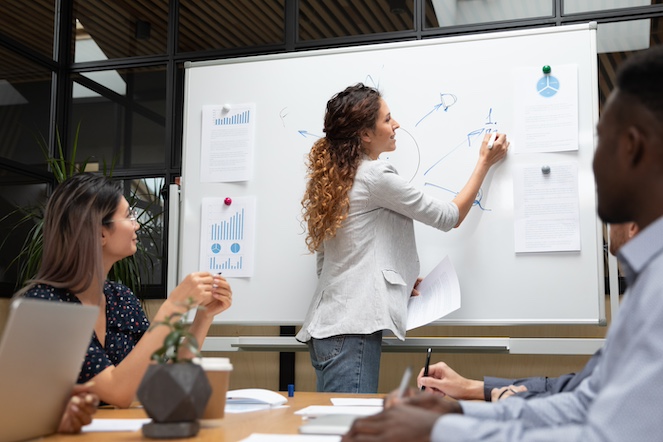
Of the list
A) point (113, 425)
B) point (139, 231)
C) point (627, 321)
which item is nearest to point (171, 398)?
point (113, 425)

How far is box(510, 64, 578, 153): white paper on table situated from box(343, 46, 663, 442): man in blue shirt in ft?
6.21

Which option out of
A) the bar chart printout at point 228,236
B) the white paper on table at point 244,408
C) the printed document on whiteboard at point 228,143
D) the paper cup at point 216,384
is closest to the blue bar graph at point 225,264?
the bar chart printout at point 228,236

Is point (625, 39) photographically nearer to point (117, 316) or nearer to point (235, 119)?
point (235, 119)

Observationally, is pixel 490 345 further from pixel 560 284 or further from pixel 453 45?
pixel 453 45

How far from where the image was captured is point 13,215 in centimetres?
424

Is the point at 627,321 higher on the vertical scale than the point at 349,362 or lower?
higher

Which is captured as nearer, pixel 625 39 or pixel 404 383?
pixel 404 383

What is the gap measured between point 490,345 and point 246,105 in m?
1.44

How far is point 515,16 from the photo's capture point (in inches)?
145

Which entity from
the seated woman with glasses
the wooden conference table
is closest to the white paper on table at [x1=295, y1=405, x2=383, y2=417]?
the wooden conference table

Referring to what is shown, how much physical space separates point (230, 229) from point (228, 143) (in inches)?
14.7

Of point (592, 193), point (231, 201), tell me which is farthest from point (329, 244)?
point (592, 193)

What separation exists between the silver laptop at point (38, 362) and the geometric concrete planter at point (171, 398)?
16cm

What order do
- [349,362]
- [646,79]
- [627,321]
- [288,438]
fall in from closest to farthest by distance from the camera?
[627,321]
[646,79]
[288,438]
[349,362]
